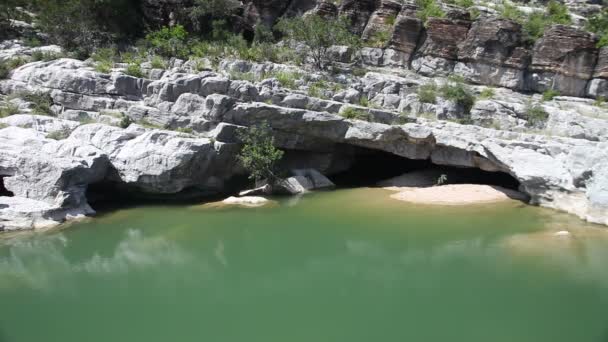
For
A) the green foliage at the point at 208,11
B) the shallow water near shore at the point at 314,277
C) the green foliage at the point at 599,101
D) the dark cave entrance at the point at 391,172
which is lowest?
the dark cave entrance at the point at 391,172

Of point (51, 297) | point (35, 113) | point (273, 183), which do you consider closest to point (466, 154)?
point (273, 183)

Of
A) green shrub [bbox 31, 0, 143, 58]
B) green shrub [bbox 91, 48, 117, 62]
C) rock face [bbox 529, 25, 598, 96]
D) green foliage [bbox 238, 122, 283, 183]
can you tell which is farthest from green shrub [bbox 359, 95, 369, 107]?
green shrub [bbox 31, 0, 143, 58]

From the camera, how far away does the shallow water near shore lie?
9398 mm

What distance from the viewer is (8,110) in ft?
71.7

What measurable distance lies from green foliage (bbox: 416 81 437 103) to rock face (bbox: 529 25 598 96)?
25.2 feet

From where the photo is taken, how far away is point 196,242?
15.9m

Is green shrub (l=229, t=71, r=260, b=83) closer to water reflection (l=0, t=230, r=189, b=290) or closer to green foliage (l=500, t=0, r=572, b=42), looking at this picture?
water reflection (l=0, t=230, r=189, b=290)

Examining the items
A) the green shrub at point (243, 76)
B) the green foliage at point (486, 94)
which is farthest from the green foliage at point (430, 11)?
the green shrub at point (243, 76)

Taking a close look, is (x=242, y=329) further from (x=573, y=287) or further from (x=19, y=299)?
(x=573, y=287)

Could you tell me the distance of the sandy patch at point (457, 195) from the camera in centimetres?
2061

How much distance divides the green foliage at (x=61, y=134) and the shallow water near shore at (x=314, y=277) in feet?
16.6

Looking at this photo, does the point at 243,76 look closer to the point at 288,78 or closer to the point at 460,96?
the point at 288,78

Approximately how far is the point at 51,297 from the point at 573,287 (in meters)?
14.2

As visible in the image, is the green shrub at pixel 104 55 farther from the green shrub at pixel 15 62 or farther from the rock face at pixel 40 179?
the rock face at pixel 40 179
